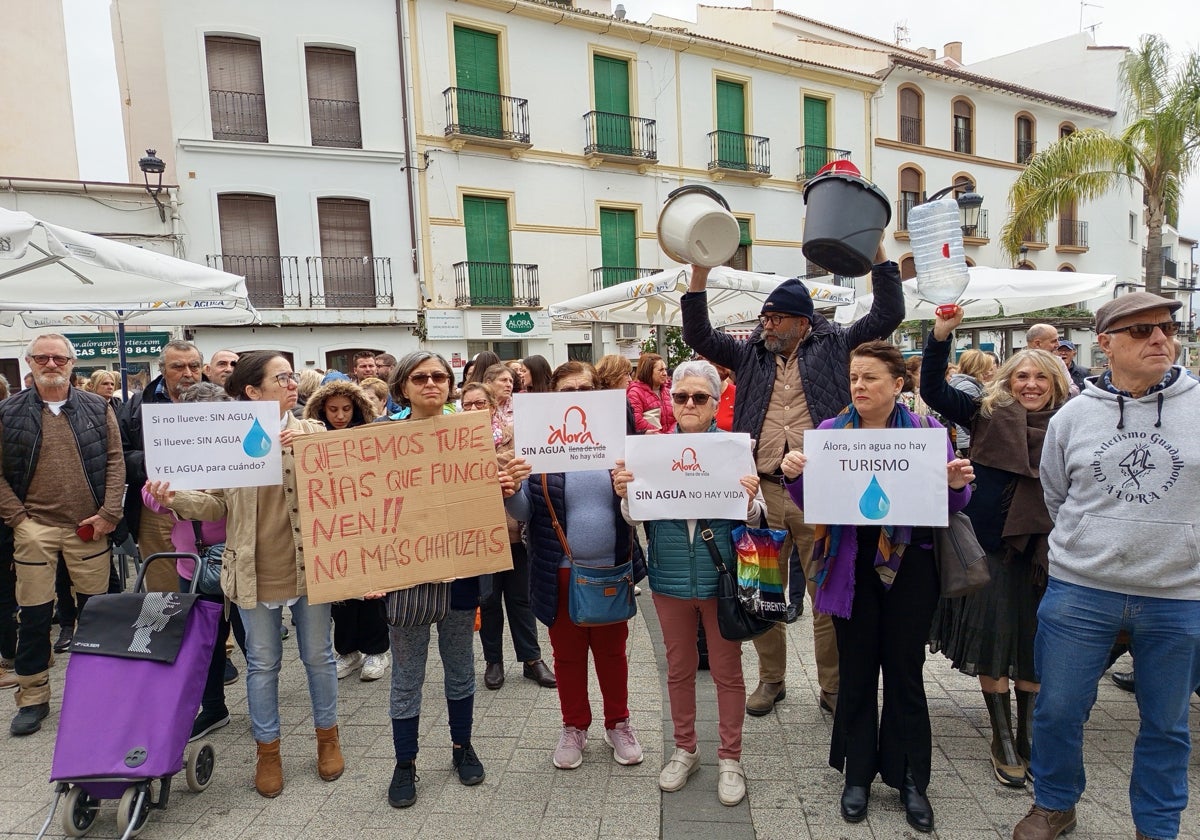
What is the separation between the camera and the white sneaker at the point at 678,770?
10.5 feet

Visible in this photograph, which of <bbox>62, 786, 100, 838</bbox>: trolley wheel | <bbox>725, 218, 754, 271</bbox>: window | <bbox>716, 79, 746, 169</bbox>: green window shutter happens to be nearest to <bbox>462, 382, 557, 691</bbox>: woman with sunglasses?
<bbox>62, 786, 100, 838</bbox>: trolley wheel

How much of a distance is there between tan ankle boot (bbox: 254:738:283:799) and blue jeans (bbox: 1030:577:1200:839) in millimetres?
3337

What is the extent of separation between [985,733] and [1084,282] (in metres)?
5.63

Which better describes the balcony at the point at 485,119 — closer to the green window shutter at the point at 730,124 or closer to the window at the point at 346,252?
the window at the point at 346,252

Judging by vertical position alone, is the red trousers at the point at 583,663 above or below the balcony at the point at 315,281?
below

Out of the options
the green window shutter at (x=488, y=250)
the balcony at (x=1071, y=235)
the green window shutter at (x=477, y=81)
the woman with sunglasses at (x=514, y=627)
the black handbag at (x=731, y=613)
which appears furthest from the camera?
the balcony at (x=1071, y=235)

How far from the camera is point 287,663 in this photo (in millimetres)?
4949

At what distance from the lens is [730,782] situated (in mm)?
A: 3137

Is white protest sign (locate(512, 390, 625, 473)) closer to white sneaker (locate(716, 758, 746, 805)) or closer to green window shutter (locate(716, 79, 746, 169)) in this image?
white sneaker (locate(716, 758, 746, 805))

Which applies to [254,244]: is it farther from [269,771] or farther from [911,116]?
[911,116]

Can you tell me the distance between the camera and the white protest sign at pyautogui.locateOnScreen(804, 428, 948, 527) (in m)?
2.73

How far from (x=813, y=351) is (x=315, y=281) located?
543 inches

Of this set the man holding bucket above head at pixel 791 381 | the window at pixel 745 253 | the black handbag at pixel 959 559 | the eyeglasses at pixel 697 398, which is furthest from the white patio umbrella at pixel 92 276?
the window at pixel 745 253

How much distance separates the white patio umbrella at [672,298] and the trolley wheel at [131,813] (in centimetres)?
639
